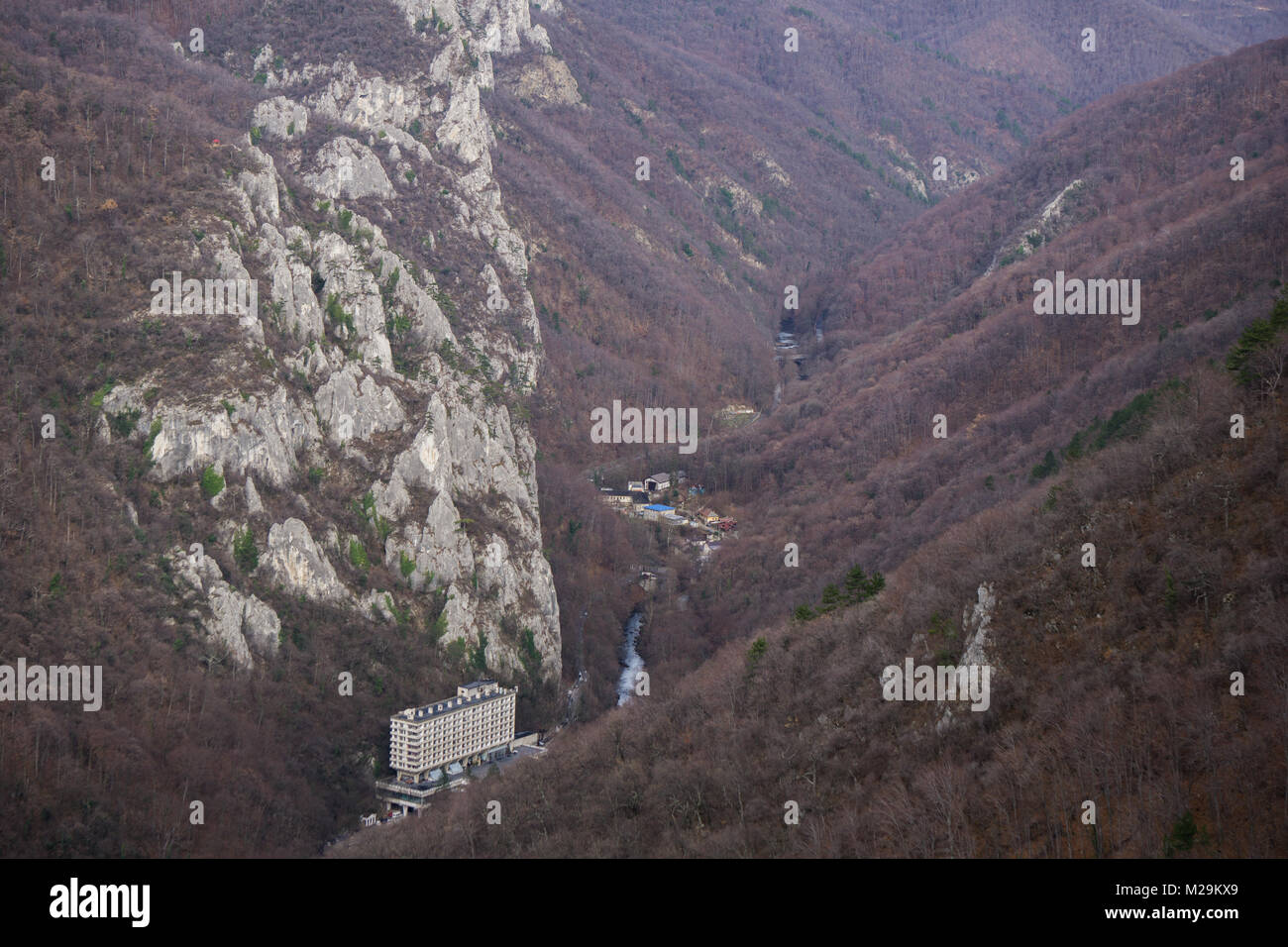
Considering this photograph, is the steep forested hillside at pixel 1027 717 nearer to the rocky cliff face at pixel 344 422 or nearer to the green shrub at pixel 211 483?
the rocky cliff face at pixel 344 422

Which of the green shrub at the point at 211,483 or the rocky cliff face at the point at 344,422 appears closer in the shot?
the green shrub at the point at 211,483

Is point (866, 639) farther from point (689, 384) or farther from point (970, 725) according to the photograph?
point (689, 384)

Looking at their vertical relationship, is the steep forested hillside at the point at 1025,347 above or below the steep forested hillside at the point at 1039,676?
above

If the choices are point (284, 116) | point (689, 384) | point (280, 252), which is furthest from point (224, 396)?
point (689, 384)

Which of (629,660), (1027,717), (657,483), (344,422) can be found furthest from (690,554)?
(1027,717)

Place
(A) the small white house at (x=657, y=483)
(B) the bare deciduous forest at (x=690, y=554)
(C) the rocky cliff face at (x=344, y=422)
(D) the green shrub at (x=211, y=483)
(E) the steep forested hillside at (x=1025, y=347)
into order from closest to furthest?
(B) the bare deciduous forest at (x=690, y=554), (D) the green shrub at (x=211, y=483), (C) the rocky cliff face at (x=344, y=422), (E) the steep forested hillside at (x=1025, y=347), (A) the small white house at (x=657, y=483)

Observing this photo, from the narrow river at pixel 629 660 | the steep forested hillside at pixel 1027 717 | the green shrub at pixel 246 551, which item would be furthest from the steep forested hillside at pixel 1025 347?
the green shrub at pixel 246 551
